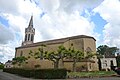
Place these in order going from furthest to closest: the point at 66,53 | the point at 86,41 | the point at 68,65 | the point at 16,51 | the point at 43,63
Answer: the point at 16,51, the point at 43,63, the point at 86,41, the point at 68,65, the point at 66,53

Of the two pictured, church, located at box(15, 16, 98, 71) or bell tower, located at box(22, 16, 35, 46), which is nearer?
church, located at box(15, 16, 98, 71)

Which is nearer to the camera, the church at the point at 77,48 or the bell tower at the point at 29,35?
the church at the point at 77,48

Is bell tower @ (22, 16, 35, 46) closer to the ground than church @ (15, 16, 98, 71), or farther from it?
farther from it

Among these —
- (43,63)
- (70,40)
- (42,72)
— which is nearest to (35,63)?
(43,63)

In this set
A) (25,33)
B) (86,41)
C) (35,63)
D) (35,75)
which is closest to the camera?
(35,75)

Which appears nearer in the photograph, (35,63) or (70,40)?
(70,40)

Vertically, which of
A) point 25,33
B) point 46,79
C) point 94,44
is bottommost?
point 46,79

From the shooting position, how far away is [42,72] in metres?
27.8

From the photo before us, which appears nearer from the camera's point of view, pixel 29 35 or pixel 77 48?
pixel 77 48

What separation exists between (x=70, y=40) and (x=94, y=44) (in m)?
8.51

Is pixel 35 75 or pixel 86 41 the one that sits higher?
pixel 86 41

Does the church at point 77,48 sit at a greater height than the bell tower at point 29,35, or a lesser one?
lesser

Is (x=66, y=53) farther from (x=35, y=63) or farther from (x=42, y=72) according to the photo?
(x=35, y=63)

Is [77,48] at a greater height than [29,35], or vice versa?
[29,35]
